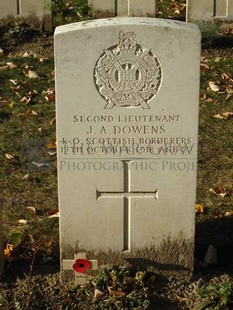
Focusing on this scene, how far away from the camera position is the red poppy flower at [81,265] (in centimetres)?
498

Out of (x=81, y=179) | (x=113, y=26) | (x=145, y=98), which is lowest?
(x=81, y=179)

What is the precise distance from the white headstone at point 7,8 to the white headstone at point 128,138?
17.8ft

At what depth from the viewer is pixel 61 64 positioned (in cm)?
488

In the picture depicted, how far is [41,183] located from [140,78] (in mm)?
2125

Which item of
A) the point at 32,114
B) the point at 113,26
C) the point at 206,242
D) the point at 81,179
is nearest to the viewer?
the point at 113,26

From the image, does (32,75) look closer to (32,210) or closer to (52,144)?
(52,144)

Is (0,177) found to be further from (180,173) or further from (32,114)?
(180,173)

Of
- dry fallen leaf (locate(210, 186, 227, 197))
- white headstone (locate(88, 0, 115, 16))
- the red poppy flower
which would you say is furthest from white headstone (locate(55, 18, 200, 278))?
white headstone (locate(88, 0, 115, 16))

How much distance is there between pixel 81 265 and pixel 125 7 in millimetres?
5728

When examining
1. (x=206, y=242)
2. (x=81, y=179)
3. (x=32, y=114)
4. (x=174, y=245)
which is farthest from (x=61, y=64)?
(x=32, y=114)

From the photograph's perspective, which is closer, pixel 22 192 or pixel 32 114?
pixel 22 192

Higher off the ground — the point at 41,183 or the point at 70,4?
the point at 70,4

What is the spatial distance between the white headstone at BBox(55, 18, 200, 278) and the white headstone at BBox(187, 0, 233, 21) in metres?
5.18

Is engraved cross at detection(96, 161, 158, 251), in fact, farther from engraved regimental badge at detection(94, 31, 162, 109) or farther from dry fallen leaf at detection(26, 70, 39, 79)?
dry fallen leaf at detection(26, 70, 39, 79)
